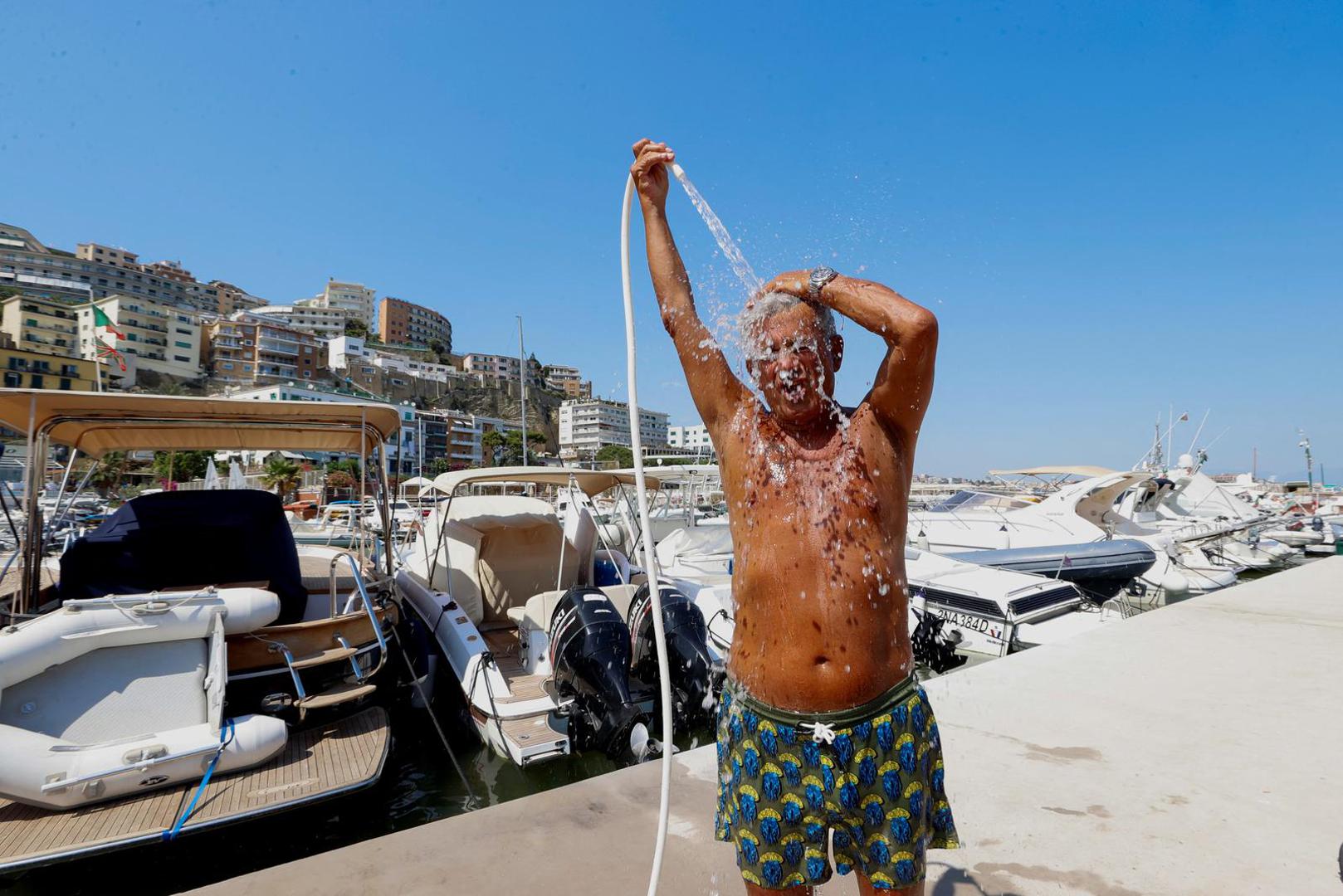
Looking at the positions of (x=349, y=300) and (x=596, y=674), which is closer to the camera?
(x=596, y=674)

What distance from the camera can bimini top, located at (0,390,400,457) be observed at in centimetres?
548

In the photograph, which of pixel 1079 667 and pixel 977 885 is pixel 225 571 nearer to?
pixel 977 885

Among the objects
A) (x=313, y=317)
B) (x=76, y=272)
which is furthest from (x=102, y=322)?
(x=313, y=317)

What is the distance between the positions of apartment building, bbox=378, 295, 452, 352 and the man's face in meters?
143

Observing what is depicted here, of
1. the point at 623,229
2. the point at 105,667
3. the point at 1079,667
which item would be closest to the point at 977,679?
the point at 1079,667

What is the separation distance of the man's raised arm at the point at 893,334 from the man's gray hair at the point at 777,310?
2cm

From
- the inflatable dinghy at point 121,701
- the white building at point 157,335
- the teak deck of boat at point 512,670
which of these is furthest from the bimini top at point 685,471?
the white building at point 157,335

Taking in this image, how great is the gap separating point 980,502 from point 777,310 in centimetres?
2074

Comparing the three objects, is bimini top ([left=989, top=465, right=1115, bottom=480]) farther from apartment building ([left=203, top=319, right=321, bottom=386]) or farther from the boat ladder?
apartment building ([left=203, top=319, right=321, bottom=386])

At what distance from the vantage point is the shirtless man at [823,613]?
156 cm

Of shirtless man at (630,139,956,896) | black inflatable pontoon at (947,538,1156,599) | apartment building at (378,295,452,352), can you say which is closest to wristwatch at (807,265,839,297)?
shirtless man at (630,139,956,896)

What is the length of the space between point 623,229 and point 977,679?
410cm

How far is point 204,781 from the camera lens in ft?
14.2

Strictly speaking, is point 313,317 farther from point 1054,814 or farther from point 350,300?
point 1054,814
